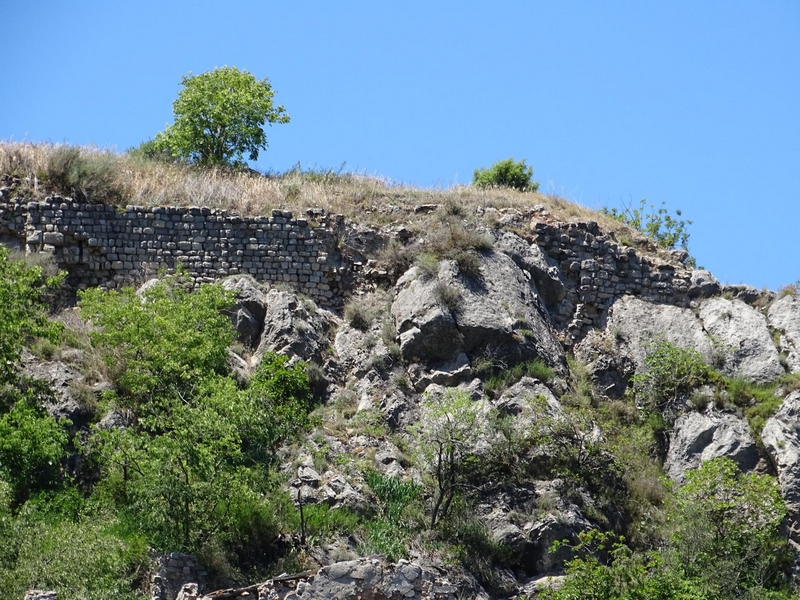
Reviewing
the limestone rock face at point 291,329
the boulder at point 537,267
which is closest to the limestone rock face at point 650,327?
the boulder at point 537,267

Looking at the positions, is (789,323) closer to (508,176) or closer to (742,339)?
(742,339)

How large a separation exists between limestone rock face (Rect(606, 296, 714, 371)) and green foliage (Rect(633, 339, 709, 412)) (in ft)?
2.03

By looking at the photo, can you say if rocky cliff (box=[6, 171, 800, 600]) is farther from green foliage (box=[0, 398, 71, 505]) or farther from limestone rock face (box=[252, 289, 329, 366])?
Result: green foliage (box=[0, 398, 71, 505])

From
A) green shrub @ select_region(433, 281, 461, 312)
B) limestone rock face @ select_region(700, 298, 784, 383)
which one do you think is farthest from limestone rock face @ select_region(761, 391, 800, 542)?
green shrub @ select_region(433, 281, 461, 312)

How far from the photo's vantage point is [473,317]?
29172mm

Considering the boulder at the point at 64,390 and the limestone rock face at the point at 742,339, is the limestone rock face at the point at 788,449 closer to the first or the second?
the limestone rock face at the point at 742,339

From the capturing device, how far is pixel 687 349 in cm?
2998

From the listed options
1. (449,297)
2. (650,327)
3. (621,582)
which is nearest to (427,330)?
(449,297)

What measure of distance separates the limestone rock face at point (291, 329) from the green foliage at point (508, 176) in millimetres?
8366

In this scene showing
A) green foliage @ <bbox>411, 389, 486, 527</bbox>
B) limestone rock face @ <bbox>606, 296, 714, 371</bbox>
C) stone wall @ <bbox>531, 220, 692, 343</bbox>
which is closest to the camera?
green foliage @ <bbox>411, 389, 486, 527</bbox>

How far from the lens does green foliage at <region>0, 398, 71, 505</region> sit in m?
23.9

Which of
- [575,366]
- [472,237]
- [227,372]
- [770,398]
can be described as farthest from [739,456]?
[227,372]

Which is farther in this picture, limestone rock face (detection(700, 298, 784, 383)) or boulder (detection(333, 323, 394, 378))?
limestone rock face (detection(700, 298, 784, 383))

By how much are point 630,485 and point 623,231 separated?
837 cm
